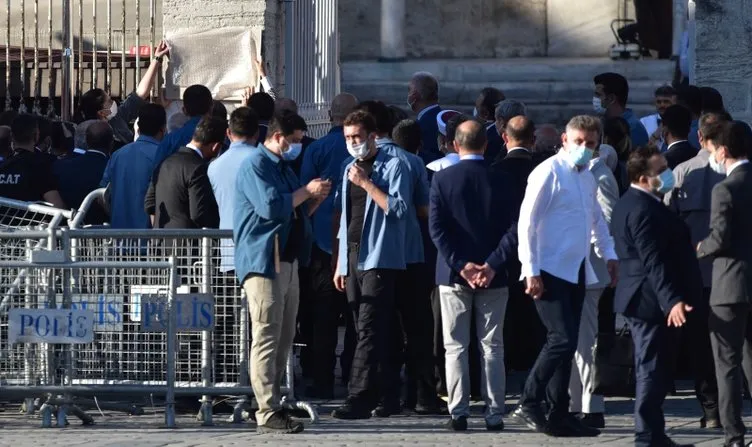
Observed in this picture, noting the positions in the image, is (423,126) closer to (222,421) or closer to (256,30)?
(256,30)

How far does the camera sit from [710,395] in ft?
33.5

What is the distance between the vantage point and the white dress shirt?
9461 mm

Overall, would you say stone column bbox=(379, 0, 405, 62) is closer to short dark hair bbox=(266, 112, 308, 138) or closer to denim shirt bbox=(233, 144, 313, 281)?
short dark hair bbox=(266, 112, 308, 138)

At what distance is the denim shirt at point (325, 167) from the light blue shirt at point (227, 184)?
1.23m

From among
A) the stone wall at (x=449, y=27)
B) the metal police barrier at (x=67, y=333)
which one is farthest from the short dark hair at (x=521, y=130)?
the stone wall at (x=449, y=27)

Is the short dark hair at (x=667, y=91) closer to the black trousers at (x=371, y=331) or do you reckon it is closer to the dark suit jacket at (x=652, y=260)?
the black trousers at (x=371, y=331)

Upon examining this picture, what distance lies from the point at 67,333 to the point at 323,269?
2.11 metres

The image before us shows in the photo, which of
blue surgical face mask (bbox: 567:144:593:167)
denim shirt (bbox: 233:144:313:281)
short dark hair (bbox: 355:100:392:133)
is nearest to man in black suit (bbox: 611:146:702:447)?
blue surgical face mask (bbox: 567:144:593:167)

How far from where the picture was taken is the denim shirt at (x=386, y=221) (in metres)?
10.2

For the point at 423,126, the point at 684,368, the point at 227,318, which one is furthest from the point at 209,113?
the point at 684,368

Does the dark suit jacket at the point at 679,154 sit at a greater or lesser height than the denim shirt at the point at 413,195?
greater

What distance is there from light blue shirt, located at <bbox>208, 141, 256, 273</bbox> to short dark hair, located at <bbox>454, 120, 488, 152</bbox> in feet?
3.77

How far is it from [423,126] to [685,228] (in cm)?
379

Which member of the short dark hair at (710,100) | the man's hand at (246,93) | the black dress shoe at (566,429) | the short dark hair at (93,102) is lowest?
the black dress shoe at (566,429)
